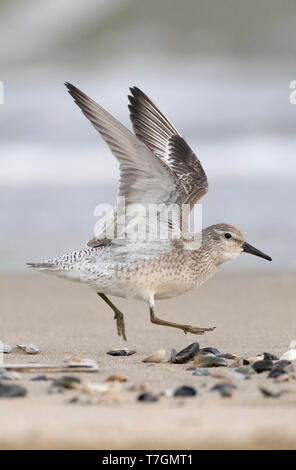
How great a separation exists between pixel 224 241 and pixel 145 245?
601mm

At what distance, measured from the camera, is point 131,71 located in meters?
13.8

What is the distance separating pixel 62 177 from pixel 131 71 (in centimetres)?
381

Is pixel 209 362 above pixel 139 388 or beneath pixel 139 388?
above

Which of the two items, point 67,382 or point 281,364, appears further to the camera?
point 281,364

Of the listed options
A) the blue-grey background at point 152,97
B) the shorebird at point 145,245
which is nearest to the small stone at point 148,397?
the shorebird at point 145,245

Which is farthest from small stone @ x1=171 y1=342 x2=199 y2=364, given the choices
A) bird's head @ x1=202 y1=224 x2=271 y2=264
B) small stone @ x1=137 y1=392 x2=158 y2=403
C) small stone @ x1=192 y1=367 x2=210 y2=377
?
bird's head @ x1=202 y1=224 x2=271 y2=264

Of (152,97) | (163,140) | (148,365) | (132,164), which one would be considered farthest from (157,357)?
(152,97)

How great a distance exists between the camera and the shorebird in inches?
171

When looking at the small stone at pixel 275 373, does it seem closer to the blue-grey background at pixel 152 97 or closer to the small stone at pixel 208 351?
the small stone at pixel 208 351

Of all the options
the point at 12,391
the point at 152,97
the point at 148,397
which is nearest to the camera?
the point at 148,397

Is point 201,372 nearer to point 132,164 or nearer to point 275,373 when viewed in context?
point 275,373

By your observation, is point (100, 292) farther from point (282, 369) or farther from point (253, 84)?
point (253, 84)

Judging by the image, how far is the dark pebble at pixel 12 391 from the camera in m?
2.86

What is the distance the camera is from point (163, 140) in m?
5.20
